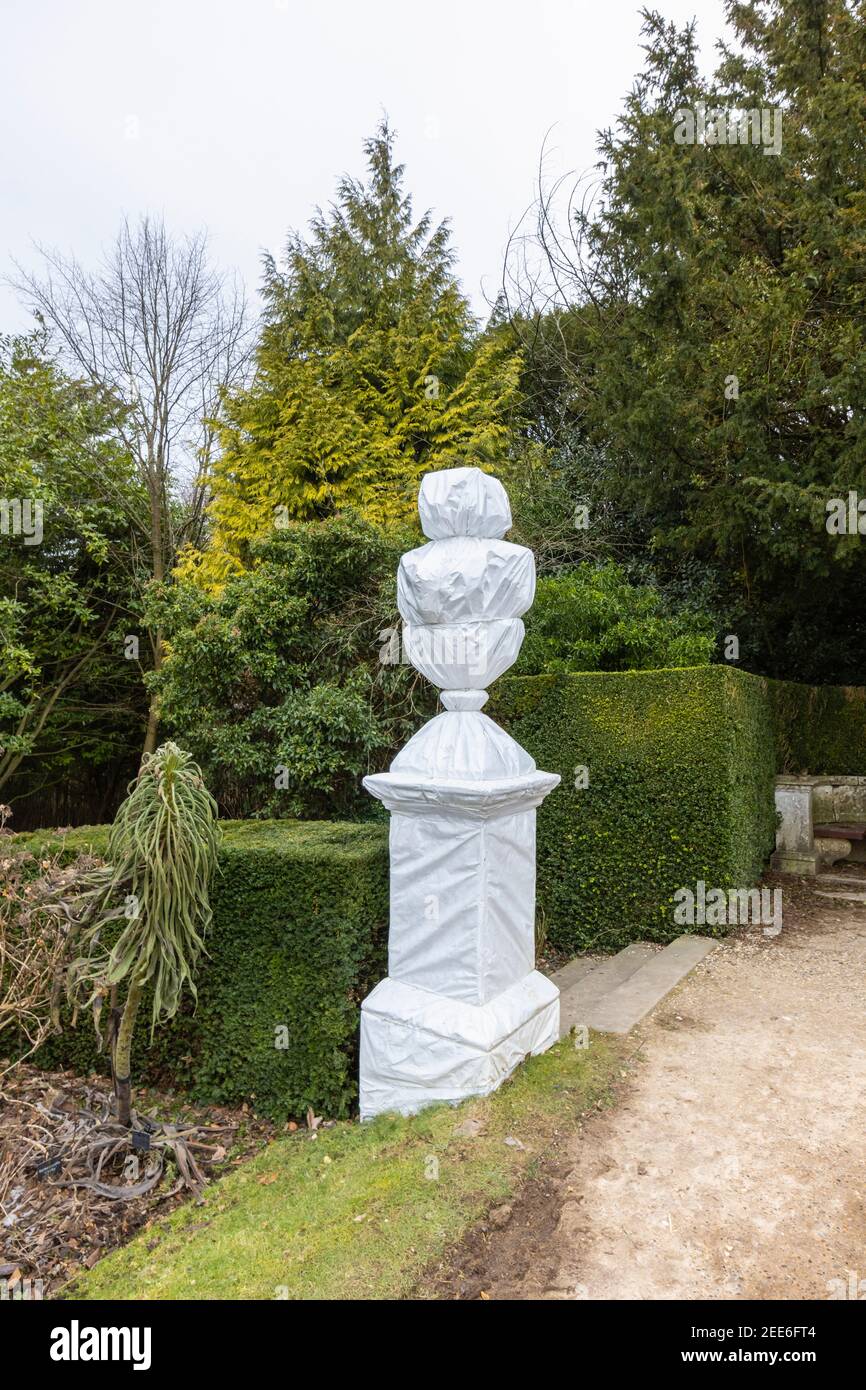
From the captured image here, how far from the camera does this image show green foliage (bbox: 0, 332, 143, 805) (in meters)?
8.79

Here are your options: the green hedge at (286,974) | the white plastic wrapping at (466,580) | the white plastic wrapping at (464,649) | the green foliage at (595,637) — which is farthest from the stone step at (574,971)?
the white plastic wrapping at (466,580)

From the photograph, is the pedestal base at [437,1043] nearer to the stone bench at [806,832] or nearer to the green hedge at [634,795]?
the green hedge at [634,795]

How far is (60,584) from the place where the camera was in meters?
9.01

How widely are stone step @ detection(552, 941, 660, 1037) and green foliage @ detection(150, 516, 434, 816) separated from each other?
1.90m

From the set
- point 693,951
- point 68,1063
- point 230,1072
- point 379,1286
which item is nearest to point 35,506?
point 68,1063

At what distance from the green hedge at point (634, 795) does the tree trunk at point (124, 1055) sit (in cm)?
337

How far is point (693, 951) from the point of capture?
17.4 feet

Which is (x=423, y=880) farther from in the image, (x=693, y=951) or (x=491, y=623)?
(x=693, y=951)

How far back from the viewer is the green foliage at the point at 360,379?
8.70 m
